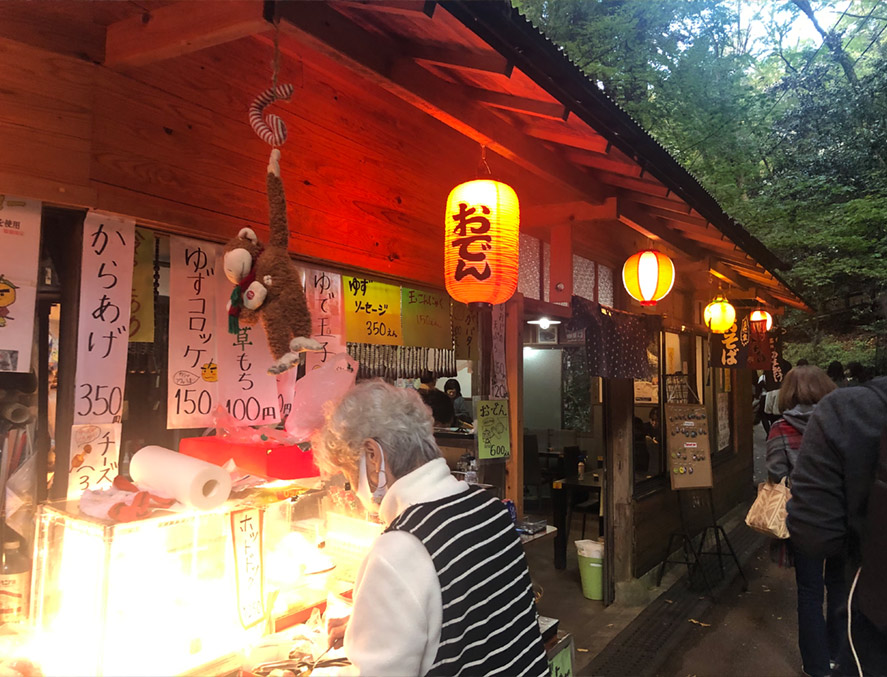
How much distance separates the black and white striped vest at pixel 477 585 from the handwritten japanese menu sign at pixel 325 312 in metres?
2.16

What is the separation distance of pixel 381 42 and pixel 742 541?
1221 cm

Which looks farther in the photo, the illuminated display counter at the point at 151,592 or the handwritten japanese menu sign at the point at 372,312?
the handwritten japanese menu sign at the point at 372,312

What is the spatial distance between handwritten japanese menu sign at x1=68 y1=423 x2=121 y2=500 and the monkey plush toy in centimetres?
102

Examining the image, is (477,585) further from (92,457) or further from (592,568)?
(592,568)

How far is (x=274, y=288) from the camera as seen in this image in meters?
3.05

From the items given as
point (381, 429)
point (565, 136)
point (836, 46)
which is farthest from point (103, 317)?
point (836, 46)

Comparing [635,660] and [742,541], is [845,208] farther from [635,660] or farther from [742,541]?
[635,660]

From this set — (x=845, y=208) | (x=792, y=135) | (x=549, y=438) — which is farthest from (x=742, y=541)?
(x=792, y=135)

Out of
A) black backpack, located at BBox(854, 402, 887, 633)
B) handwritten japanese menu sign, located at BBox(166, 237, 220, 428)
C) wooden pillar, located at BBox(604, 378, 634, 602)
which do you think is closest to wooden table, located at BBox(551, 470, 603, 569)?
wooden pillar, located at BBox(604, 378, 634, 602)

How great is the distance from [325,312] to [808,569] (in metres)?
5.43

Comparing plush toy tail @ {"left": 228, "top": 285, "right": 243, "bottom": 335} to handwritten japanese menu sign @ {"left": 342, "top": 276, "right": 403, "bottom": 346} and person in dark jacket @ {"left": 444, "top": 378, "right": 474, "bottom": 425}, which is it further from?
person in dark jacket @ {"left": 444, "top": 378, "right": 474, "bottom": 425}

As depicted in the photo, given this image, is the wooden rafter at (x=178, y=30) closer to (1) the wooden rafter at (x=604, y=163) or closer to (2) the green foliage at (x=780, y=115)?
(1) the wooden rafter at (x=604, y=163)

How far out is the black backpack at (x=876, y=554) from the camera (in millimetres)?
2814

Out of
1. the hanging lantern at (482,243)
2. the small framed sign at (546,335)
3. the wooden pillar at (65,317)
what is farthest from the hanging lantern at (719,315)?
the wooden pillar at (65,317)
